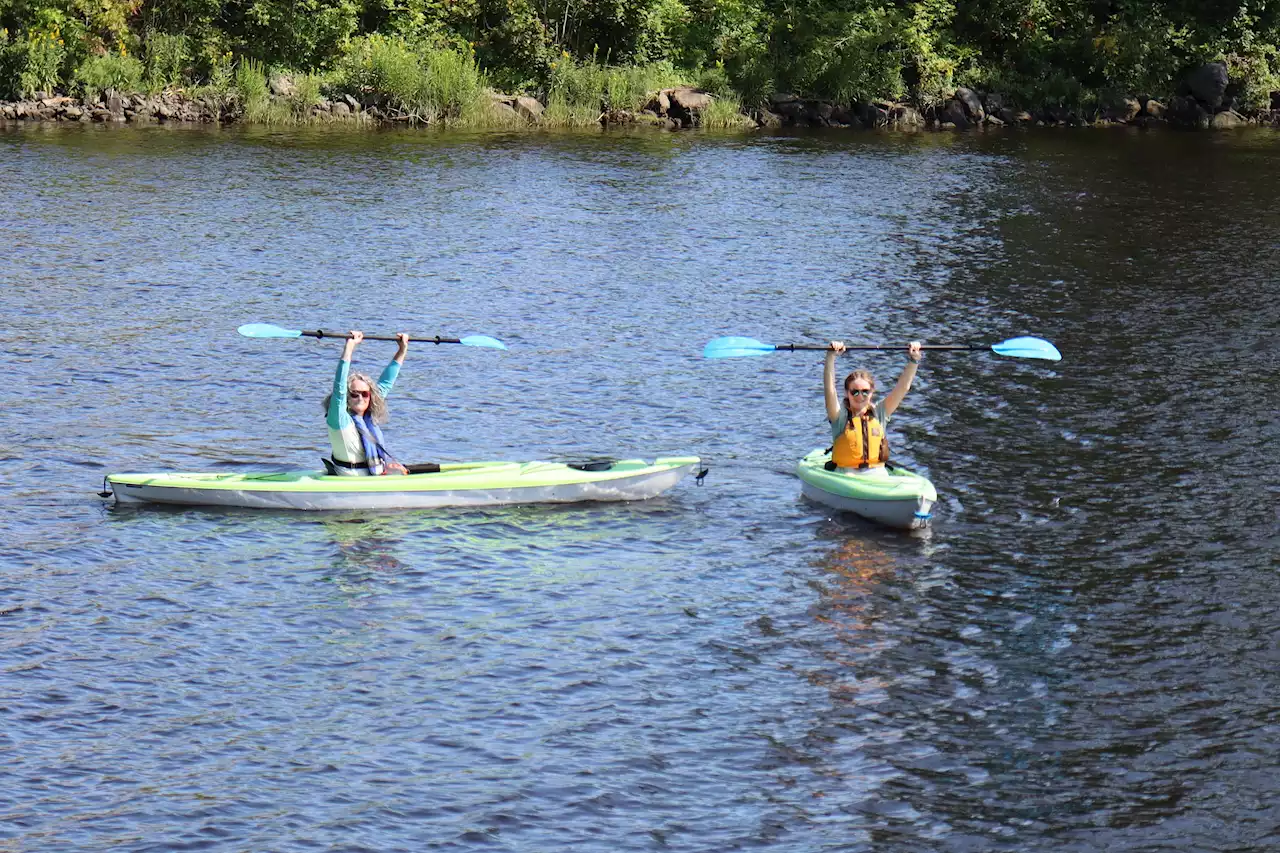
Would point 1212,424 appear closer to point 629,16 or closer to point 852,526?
point 852,526

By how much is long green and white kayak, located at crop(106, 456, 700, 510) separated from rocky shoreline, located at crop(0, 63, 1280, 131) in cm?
3077

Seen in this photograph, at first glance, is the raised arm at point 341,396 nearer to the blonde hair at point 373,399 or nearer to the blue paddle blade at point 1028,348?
the blonde hair at point 373,399

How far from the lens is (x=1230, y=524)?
14617 mm

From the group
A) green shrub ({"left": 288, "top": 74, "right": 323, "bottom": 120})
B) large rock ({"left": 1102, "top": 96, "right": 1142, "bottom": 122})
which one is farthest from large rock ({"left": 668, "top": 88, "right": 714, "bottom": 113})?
large rock ({"left": 1102, "top": 96, "right": 1142, "bottom": 122})

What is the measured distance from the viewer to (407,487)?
14.8 meters

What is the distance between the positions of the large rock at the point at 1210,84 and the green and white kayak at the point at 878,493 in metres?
37.4

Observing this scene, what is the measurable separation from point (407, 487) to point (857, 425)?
13.8ft

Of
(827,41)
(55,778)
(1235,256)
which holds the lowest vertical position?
(55,778)

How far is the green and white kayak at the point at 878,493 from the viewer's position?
1425 centimetres

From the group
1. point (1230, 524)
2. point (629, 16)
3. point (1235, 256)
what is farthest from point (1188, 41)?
point (1230, 524)

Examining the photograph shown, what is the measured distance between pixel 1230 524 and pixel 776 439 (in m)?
4.88

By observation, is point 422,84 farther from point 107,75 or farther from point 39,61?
point 39,61

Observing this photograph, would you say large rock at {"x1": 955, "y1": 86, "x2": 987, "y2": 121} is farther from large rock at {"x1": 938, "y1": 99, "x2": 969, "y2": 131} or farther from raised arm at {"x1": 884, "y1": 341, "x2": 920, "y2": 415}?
raised arm at {"x1": 884, "y1": 341, "x2": 920, "y2": 415}

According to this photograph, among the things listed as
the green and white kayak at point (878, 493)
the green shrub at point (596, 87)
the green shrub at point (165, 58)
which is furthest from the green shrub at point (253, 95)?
the green and white kayak at point (878, 493)
